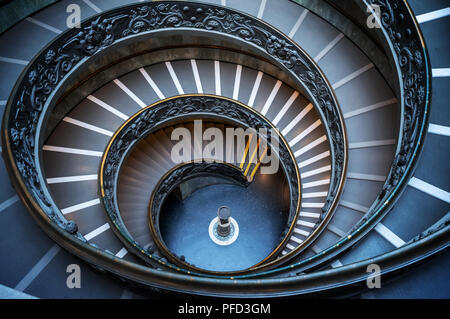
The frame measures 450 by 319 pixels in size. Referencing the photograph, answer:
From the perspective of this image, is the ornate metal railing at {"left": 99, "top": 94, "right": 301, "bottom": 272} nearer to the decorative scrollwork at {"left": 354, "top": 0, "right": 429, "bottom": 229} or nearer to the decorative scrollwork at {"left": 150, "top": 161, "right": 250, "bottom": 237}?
the decorative scrollwork at {"left": 150, "top": 161, "right": 250, "bottom": 237}

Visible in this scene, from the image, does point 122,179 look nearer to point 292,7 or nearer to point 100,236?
point 100,236

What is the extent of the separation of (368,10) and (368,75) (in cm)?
224

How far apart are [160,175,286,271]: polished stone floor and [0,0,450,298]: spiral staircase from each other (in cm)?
8

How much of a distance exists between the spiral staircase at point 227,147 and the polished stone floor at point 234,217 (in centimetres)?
8

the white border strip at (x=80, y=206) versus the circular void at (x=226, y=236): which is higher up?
the circular void at (x=226, y=236)

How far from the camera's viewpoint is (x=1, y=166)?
195 inches

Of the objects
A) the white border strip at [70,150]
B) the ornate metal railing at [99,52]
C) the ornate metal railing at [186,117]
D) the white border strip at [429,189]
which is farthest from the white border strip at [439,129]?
the white border strip at [70,150]

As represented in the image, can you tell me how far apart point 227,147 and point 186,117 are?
2.38 metres

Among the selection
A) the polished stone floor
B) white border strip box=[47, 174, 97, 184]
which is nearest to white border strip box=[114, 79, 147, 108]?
white border strip box=[47, 174, 97, 184]

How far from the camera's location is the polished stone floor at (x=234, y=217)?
11.7m

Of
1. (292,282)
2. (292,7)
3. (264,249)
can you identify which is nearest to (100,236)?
(292,282)

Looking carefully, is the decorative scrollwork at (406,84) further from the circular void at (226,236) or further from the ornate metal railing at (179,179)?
the circular void at (226,236)

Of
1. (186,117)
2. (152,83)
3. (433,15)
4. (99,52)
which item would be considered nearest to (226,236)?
(186,117)

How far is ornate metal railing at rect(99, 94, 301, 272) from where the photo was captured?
28.0ft
